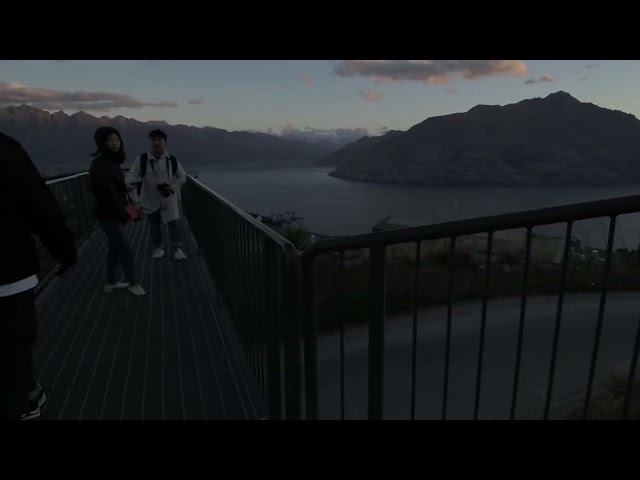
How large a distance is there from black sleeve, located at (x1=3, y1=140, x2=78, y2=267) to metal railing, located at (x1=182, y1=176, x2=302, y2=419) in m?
1.00

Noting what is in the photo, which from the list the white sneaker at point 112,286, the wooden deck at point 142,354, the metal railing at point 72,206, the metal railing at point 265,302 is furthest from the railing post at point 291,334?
the metal railing at point 72,206

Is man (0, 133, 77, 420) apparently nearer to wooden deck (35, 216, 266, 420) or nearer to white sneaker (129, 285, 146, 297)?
wooden deck (35, 216, 266, 420)

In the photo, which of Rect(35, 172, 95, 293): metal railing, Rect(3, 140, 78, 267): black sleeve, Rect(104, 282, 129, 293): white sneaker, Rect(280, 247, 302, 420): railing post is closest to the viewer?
Rect(3, 140, 78, 267): black sleeve

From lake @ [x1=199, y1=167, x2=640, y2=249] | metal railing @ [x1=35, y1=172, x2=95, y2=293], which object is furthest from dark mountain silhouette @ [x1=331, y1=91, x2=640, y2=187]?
Result: metal railing @ [x1=35, y1=172, x2=95, y2=293]

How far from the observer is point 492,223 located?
1746mm

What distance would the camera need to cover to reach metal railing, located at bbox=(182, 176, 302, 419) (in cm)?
208

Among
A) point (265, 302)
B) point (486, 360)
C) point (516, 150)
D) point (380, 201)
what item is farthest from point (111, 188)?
point (516, 150)

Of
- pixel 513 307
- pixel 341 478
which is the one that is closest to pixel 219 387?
pixel 341 478

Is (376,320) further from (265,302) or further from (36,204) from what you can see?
(36,204)

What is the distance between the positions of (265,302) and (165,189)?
403 cm

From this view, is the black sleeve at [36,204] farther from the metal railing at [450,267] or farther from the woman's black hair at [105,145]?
the woman's black hair at [105,145]

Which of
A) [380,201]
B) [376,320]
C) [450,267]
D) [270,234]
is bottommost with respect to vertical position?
[380,201]

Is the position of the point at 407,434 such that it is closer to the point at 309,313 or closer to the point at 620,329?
the point at 309,313

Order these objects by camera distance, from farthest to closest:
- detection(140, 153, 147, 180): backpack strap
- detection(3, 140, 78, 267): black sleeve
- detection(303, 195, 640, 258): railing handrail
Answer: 1. detection(140, 153, 147, 180): backpack strap
2. detection(3, 140, 78, 267): black sleeve
3. detection(303, 195, 640, 258): railing handrail
